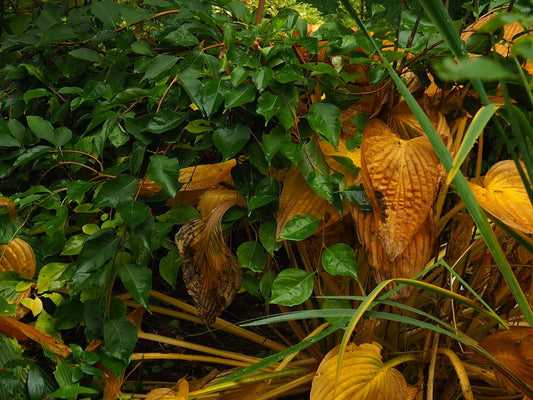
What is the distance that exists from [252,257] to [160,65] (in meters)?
0.42

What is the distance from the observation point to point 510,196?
105 cm

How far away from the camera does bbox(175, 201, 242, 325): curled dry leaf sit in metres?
1.20

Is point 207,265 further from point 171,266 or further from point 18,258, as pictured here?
point 18,258

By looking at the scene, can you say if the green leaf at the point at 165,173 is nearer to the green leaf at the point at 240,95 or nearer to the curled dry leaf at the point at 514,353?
the green leaf at the point at 240,95

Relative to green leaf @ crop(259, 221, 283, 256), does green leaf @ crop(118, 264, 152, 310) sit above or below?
below

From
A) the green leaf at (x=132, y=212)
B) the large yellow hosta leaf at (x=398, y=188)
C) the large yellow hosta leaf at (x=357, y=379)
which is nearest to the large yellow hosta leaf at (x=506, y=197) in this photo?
the large yellow hosta leaf at (x=398, y=188)

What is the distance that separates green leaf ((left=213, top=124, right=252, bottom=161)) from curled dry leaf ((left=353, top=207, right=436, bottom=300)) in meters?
0.24

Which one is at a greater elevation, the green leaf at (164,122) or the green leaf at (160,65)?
the green leaf at (160,65)

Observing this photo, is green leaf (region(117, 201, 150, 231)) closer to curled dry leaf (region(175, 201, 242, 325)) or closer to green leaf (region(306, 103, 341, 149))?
curled dry leaf (region(175, 201, 242, 325))

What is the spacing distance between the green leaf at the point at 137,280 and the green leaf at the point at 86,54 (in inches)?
20.8

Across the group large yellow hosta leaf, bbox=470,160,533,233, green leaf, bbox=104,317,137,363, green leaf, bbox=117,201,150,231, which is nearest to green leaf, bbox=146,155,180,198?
green leaf, bbox=117,201,150,231

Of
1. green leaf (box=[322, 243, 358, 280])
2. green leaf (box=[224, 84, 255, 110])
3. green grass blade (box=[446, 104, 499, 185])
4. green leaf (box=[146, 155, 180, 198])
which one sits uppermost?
green grass blade (box=[446, 104, 499, 185])

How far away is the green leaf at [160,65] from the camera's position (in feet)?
3.92

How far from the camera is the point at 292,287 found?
1.11 meters
